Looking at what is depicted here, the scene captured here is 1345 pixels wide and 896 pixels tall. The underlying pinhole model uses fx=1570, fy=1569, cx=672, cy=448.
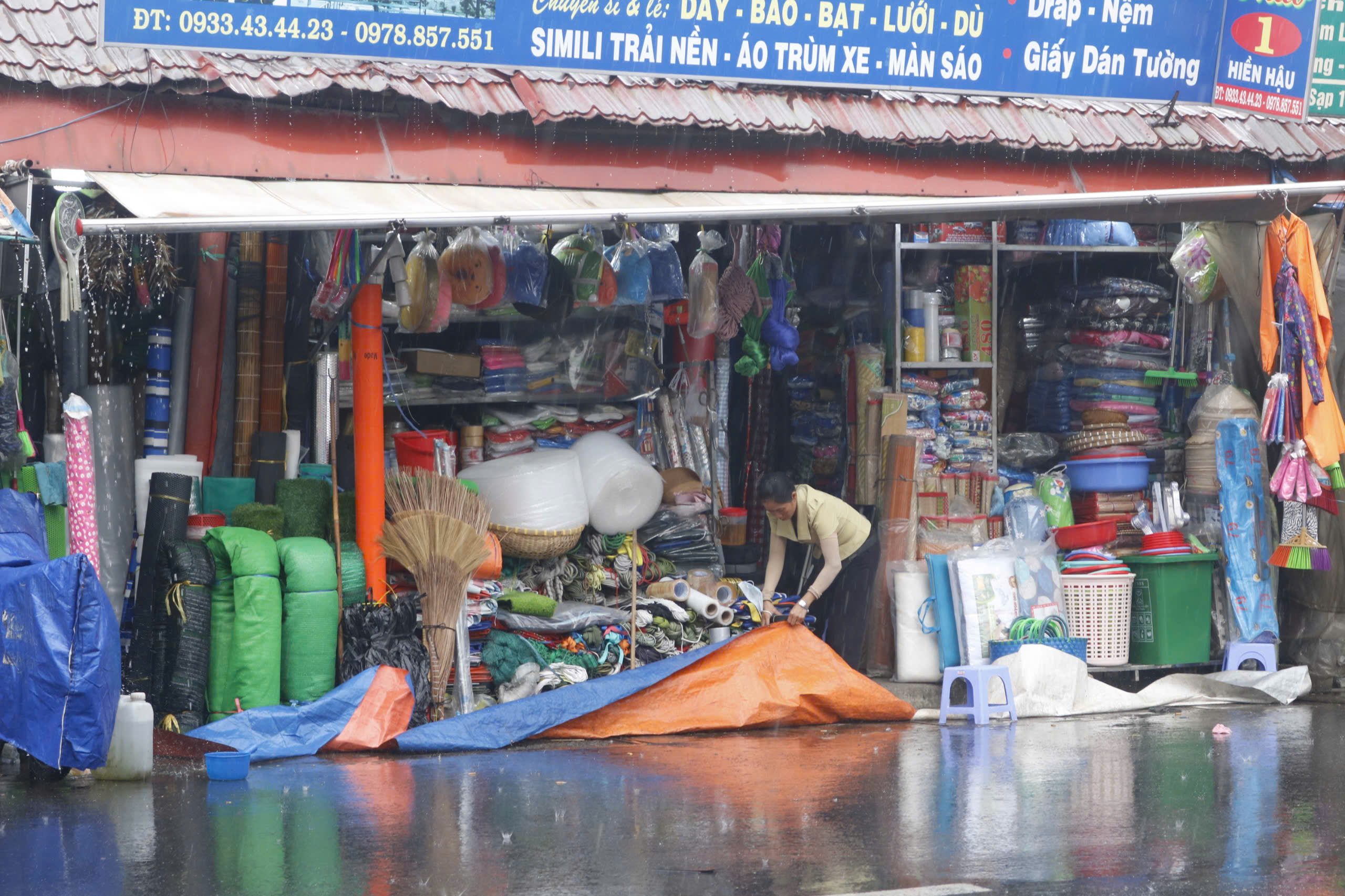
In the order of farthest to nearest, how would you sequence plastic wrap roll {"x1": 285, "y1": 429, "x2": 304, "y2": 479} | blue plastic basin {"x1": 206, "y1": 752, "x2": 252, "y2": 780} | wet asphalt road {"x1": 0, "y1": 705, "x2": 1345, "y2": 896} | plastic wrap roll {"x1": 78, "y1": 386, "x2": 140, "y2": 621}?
plastic wrap roll {"x1": 285, "y1": 429, "x2": 304, "y2": 479} < plastic wrap roll {"x1": 78, "y1": 386, "x2": 140, "y2": 621} < blue plastic basin {"x1": 206, "y1": 752, "x2": 252, "y2": 780} < wet asphalt road {"x1": 0, "y1": 705, "x2": 1345, "y2": 896}

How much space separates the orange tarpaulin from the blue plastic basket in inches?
28.6

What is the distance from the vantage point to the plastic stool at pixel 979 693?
9859mm

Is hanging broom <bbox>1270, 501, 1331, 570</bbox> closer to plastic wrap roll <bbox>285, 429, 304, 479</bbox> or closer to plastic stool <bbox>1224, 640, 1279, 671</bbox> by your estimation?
plastic stool <bbox>1224, 640, 1279, 671</bbox>

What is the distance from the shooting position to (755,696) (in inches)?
374

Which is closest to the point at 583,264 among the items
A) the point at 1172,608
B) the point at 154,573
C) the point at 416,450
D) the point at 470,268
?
the point at 470,268

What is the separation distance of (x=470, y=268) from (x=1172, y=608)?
209 inches

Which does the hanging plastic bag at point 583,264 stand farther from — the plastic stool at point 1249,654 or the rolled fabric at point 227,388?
the plastic stool at point 1249,654

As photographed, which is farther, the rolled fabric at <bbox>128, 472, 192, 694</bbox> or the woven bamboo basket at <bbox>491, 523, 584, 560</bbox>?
the woven bamboo basket at <bbox>491, 523, 584, 560</bbox>

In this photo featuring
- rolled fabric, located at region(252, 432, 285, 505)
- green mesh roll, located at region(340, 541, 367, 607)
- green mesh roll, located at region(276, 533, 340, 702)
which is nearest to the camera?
green mesh roll, located at region(276, 533, 340, 702)

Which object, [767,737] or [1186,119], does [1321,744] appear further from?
[1186,119]

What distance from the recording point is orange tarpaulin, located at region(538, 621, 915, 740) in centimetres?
937

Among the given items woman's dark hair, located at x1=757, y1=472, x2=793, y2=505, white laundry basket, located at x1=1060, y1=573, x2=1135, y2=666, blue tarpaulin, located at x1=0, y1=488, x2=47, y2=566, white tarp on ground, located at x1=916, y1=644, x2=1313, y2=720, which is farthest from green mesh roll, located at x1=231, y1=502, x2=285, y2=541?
white laundry basket, located at x1=1060, y1=573, x2=1135, y2=666

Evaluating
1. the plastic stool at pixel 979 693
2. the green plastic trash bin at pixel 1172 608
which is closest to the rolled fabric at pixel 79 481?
the plastic stool at pixel 979 693

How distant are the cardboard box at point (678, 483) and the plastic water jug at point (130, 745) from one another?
14.0ft
